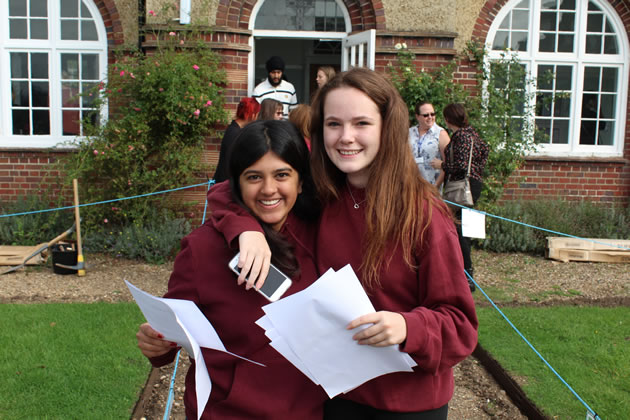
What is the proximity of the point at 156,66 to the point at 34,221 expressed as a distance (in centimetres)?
267

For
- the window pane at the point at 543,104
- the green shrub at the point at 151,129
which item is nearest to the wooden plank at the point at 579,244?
the window pane at the point at 543,104

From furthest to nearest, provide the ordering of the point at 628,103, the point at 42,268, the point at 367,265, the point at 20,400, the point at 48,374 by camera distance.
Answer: the point at 628,103 → the point at 42,268 → the point at 48,374 → the point at 20,400 → the point at 367,265

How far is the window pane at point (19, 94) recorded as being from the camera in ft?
28.0

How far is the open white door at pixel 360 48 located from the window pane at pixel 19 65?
4672mm

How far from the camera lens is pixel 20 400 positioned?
3.48 meters

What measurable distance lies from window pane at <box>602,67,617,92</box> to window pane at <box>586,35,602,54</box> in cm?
32

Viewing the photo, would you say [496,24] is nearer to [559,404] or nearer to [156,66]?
[156,66]

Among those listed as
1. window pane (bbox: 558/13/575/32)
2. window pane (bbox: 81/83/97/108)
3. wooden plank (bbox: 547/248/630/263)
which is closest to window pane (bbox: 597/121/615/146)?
window pane (bbox: 558/13/575/32)

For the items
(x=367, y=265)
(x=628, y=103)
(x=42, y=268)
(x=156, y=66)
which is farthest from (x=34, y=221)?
(x=628, y=103)

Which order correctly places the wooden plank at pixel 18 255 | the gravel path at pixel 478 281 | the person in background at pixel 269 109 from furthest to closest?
the wooden plank at pixel 18 255 < the gravel path at pixel 478 281 < the person in background at pixel 269 109

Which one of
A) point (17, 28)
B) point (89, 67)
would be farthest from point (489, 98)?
point (17, 28)

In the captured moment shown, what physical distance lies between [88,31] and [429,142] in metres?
5.23

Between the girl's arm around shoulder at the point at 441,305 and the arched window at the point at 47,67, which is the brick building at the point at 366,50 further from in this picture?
the girl's arm around shoulder at the point at 441,305

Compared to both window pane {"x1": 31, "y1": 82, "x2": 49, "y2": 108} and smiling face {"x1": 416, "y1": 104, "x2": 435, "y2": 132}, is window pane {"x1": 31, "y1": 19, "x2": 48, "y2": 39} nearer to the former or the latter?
window pane {"x1": 31, "y1": 82, "x2": 49, "y2": 108}
